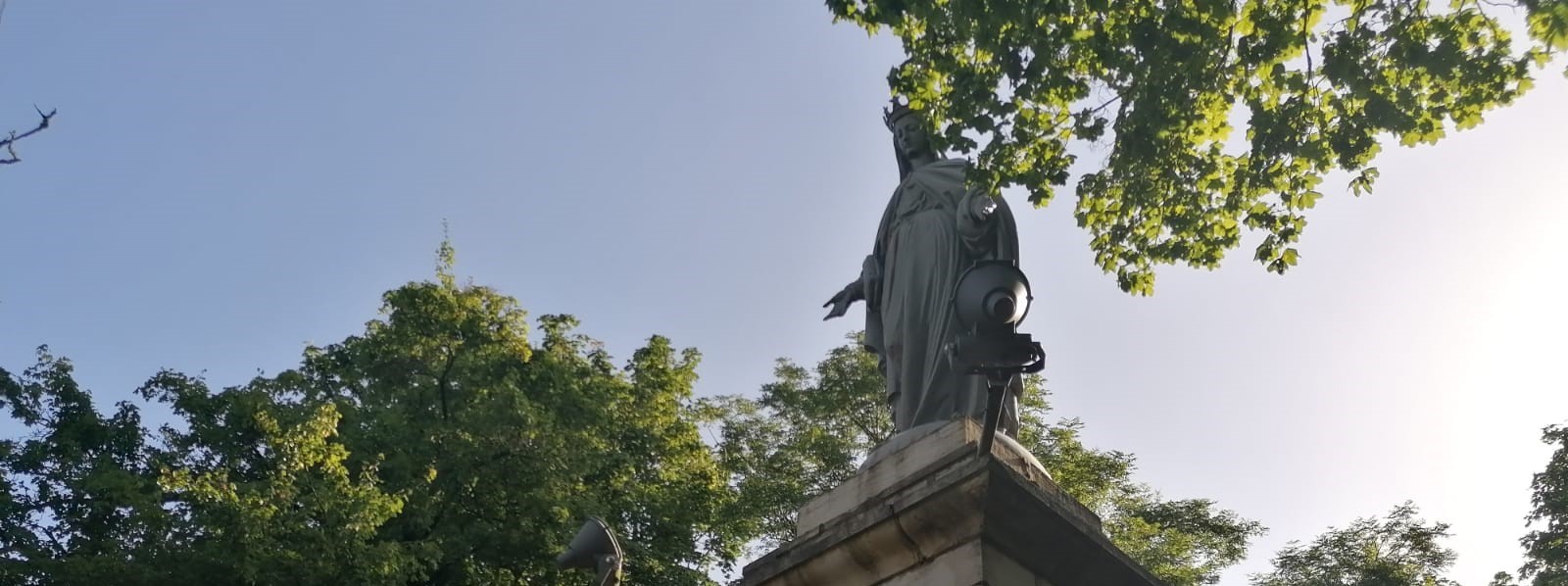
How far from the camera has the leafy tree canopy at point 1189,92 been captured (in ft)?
30.7

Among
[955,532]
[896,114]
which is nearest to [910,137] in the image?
[896,114]

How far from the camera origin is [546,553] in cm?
1898

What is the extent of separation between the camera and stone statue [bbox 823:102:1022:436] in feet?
26.3

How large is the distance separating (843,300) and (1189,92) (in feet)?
8.60

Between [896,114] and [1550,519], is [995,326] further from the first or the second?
[1550,519]

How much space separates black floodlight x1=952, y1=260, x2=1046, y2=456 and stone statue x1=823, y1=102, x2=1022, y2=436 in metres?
2.13

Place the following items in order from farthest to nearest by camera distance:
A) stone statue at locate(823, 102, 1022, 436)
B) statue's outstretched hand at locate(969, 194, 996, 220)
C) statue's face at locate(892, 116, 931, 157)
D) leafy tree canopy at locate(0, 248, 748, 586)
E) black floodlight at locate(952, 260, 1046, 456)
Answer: leafy tree canopy at locate(0, 248, 748, 586) → statue's face at locate(892, 116, 931, 157) → statue's outstretched hand at locate(969, 194, 996, 220) → stone statue at locate(823, 102, 1022, 436) → black floodlight at locate(952, 260, 1046, 456)

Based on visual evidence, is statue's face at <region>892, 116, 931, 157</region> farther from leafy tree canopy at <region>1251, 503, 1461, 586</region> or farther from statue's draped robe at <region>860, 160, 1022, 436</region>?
leafy tree canopy at <region>1251, 503, 1461, 586</region>

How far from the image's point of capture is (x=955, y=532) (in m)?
6.57

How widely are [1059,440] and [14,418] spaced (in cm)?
1524

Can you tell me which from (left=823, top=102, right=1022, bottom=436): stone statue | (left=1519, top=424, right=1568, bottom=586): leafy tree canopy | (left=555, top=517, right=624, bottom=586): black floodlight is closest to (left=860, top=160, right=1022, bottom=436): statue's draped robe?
(left=823, top=102, right=1022, bottom=436): stone statue

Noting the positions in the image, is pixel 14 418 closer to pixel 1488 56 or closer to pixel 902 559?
pixel 902 559

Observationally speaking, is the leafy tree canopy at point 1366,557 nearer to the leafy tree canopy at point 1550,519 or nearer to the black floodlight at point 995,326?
the leafy tree canopy at point 1550,519

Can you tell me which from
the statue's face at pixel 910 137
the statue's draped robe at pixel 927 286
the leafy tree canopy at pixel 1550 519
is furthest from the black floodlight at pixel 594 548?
the leafy tree canopy at pixel 1550 519
